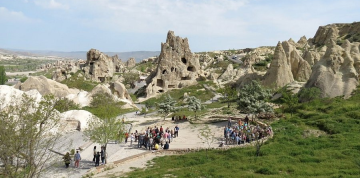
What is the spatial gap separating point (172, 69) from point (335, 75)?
36.1 metres

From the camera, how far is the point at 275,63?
50.5m

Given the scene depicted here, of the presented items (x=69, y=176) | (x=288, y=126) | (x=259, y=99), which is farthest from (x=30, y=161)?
(x=259, y=99)

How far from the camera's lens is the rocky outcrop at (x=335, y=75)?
36875 mm

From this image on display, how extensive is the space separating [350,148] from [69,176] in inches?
732

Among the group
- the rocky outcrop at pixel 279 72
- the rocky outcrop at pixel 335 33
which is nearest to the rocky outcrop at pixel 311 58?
the rocky outcrop at pixel 279 72

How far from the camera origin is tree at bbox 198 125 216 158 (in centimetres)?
2629

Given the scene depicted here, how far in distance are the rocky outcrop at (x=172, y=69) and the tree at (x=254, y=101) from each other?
32.9 metres

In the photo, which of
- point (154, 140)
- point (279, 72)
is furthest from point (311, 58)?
point (154, 140)

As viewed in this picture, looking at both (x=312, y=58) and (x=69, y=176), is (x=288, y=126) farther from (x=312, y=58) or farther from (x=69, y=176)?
(x=312, y=58)

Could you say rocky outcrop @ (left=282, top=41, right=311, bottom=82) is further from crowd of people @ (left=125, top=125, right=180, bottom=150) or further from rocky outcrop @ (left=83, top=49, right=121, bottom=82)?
rocky outcrop @ (left=83, top=49, right=121, bottom=82)

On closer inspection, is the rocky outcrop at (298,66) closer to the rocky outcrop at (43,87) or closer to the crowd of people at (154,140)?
the crowd of people at (154,140)

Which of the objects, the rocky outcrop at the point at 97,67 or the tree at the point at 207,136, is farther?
the rocky outcrop at the point at 97,67

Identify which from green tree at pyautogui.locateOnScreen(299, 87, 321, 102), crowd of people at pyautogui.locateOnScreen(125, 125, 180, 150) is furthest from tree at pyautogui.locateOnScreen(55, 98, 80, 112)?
green tree at pyautogui.locateOnScreen(299, 87, 321, 102)

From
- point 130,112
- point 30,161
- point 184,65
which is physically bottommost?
point 130,112
